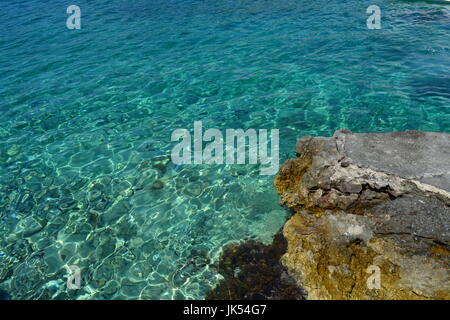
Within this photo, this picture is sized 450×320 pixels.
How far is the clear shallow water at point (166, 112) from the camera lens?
7.15 metres

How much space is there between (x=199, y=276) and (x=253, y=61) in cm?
1026

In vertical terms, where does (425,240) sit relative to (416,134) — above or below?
below

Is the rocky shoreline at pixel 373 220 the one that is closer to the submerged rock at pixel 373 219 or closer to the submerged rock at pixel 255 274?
the submerged rock at pixel 373 219

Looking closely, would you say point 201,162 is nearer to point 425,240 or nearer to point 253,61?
point 425,240

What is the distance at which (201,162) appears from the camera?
9359 mm

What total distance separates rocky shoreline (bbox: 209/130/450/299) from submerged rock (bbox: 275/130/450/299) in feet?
0.05

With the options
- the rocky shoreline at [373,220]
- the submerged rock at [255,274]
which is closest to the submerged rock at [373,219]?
the rocky shoreline at [373,220]

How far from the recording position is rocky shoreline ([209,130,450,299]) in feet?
18.2

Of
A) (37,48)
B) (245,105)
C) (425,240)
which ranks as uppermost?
(37,48)

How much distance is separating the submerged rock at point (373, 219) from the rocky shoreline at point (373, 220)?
15 millimetres

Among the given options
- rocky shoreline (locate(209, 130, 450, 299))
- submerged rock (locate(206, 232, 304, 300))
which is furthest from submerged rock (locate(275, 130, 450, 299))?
submerged rock (locate(206, 232, 304, 300))

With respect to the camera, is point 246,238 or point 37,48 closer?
point 246,238

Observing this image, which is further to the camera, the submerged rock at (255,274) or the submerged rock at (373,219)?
the submerged rock at (255,274)
